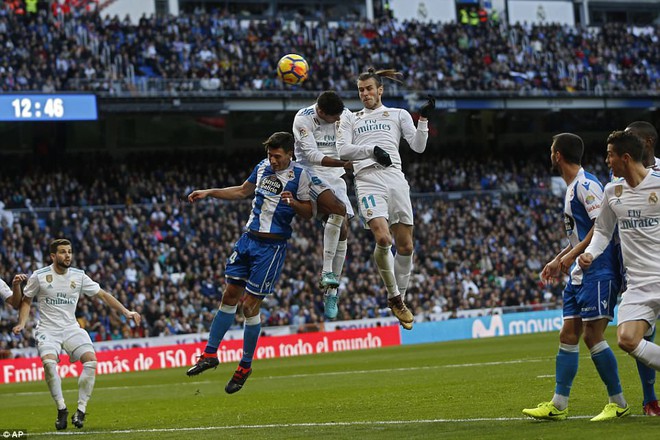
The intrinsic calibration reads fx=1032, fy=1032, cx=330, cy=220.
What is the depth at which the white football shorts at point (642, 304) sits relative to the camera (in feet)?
29.7

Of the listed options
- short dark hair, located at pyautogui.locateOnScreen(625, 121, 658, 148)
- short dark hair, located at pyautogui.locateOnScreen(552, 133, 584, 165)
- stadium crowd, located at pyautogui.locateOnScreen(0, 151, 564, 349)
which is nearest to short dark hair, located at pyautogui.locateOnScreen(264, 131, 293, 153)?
short dark hair, located at pyautogui.locateOnScreen(552, 133, 584, 165)

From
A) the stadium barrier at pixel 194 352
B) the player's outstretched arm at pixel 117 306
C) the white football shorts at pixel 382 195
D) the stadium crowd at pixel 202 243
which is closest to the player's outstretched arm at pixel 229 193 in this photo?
the white football shorts at pixel 382 195

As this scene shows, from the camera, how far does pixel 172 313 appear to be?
3184 centimetres

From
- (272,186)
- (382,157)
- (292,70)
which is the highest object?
(292,70)

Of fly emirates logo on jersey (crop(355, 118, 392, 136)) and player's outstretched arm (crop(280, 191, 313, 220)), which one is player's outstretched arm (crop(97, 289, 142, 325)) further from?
fly emirates logo on jersey (crop(355, 118, 392, 136))

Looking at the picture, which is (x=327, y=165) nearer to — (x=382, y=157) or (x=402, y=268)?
(x=382, y=157)

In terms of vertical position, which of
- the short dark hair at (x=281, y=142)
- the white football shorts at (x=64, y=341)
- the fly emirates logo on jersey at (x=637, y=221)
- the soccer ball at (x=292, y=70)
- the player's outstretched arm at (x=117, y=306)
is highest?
the soccer ball at (x=292, y=70)

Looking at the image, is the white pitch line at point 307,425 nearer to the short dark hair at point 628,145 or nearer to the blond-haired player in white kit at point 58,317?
the blond-haired player in white kit at point 58,317

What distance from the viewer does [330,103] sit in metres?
12.3

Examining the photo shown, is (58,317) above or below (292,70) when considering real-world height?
below

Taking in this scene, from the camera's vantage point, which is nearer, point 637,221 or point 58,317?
point 637,221

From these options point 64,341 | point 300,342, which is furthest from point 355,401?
point 300,342

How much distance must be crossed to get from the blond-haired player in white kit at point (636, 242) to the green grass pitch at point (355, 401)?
0.88m

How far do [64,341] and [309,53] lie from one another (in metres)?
29.2
